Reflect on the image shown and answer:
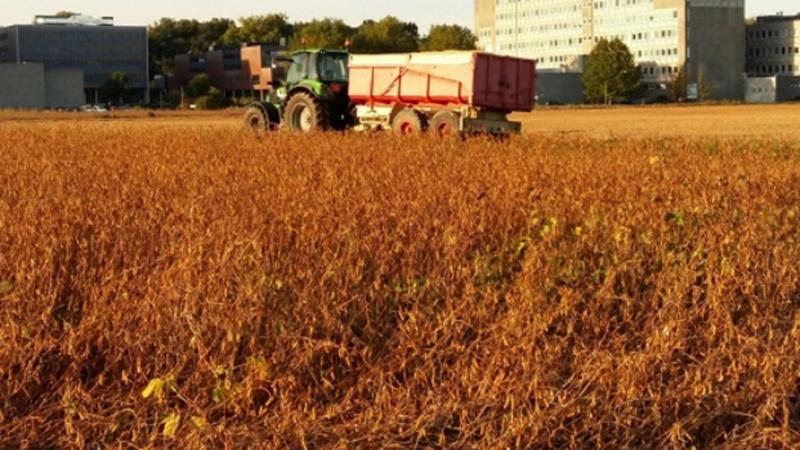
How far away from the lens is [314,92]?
23.2m

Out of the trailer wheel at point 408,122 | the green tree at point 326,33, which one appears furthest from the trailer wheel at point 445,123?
the green tree at point 326,33

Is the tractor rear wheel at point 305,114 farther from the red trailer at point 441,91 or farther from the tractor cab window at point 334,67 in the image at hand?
the tractor cab window at point 334,67

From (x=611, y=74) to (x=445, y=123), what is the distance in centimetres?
9764

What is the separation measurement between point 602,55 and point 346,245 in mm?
112717

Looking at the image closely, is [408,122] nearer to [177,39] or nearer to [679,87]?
[679,87]

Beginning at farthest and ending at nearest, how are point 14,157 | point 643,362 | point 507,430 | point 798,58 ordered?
point 798,58 < point 14,157 < point 643,362 < point 507,430

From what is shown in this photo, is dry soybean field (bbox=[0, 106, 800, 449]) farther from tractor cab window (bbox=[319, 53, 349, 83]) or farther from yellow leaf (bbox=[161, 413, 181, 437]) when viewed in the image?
tractor cab window (bbox=[319, 53, 349, 83])

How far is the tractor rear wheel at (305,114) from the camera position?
2286 centimetres

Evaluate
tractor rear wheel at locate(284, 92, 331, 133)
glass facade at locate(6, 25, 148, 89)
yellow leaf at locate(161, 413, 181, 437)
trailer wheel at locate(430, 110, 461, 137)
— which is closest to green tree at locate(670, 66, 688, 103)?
glass facade at locate(6, 25, 148, 89)

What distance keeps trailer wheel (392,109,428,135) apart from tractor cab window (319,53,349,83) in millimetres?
2453

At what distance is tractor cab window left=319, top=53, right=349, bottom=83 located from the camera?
2383cm

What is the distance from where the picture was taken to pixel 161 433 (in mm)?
4512

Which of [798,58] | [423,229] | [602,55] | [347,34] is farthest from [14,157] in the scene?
[798,58]

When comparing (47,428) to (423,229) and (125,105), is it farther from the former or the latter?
(125,105)
